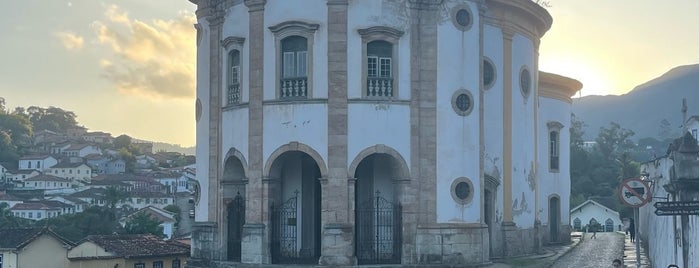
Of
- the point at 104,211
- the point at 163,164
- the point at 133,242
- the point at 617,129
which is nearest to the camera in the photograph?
the point at 133,242

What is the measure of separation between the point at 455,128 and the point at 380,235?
3.67 meters

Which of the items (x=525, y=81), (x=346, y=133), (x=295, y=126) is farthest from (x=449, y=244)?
(x=525, y=81)

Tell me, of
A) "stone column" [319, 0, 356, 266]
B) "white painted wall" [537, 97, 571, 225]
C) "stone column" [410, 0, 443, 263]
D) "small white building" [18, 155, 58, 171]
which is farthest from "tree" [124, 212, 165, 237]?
"small white building" [18, 155, 58, 171]

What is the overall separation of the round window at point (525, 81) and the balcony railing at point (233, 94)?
32.3 ft

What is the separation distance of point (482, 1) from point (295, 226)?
8.50m

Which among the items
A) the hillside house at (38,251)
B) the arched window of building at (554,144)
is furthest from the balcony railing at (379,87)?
the hillside house at (38,251)

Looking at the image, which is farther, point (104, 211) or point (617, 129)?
point (617, 129)

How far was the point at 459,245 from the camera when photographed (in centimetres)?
2480

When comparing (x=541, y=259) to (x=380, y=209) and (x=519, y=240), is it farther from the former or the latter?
(x=380, y=209)

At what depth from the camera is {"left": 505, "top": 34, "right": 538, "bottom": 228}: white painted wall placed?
2967 centimetres

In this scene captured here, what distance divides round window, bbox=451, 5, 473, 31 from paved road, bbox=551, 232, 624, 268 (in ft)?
24.6

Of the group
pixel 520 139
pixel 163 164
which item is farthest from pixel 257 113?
pixel 163 164

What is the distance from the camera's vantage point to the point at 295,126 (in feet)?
80.5

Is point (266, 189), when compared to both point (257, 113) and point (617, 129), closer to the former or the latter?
point (257, 113)
